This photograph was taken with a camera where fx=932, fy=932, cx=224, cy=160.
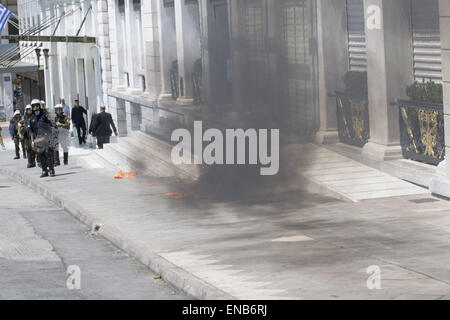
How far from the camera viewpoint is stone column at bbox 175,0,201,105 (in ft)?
71.3

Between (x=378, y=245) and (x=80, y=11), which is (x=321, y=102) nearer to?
(x=378, y=245)

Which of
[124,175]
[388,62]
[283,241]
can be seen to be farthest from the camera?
[124,175]

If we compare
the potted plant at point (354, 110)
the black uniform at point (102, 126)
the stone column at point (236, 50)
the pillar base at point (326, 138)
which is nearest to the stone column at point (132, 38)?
the black uniform at point (102, 126)

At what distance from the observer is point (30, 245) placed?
458 inches

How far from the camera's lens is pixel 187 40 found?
73.8ft

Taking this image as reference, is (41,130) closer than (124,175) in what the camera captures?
Yes

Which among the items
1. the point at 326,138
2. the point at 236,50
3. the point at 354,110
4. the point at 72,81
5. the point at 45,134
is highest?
the point at 236,50

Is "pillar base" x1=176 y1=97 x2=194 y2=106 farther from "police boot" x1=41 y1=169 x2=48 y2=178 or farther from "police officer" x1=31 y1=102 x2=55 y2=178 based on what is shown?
"police boot" x1=41 y1=169 x2=48 y2=178

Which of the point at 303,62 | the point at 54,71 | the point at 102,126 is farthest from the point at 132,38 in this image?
the point at 54,71

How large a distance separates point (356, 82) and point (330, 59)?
0.96m

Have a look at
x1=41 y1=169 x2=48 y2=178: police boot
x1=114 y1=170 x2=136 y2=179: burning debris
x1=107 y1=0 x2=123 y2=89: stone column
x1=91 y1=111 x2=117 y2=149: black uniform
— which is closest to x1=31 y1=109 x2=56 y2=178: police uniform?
x1=41 y1=169 x2=48 y2=178: police boot

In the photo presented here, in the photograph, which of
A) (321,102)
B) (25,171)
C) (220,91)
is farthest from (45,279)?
(25,171)

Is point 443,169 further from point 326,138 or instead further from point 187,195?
point 187,195

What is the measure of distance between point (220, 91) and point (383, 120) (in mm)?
5580
